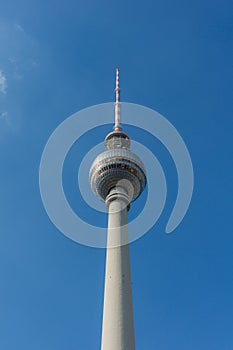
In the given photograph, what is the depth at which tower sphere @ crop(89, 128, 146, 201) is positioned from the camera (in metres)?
55.2

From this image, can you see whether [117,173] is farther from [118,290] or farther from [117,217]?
[118,290]

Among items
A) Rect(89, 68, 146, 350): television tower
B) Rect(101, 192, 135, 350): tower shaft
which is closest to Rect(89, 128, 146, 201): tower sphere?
Rect(89, 68, 146, 350): television tower

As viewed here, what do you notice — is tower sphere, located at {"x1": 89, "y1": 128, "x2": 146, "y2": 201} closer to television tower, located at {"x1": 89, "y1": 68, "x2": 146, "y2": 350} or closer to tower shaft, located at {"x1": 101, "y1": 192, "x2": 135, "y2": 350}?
television tower, located at {"x1": 89, "y1": 68, "x2": 146, "y2": 350}

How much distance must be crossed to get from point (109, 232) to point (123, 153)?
13062mm

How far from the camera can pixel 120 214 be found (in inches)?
1957

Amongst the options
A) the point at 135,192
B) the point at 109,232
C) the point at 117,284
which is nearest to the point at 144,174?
the point at 135,192

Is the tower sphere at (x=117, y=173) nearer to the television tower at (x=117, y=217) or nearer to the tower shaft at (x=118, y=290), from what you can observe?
the television tower at (x=117, y=217)

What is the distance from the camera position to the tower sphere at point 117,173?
181 feet

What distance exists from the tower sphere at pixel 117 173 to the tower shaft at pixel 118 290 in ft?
16.4

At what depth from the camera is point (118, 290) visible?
41.7 meters

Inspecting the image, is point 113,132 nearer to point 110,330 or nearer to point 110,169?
point 110,169

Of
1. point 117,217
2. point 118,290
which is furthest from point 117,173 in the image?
point 118,290

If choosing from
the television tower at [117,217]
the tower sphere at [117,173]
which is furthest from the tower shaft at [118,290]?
the tower sphere at [117,173]

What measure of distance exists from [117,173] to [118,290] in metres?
18.1
